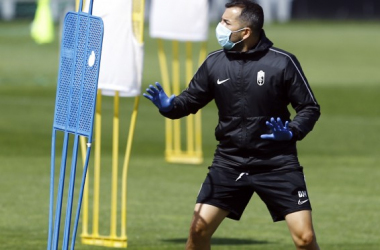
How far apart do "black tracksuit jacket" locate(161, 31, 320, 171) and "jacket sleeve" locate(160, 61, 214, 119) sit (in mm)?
21

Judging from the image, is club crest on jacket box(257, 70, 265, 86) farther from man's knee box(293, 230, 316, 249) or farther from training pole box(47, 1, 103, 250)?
training pole box(47, 1, 103, 250)

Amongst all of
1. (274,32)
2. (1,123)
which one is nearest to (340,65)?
(274,32)

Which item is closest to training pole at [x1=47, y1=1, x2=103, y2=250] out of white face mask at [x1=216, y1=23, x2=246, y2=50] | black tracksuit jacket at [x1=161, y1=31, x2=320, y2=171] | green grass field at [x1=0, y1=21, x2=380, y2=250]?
black tracksuit jacket at [x1=161, y1=31, x2=320, y2=171]

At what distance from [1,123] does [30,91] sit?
795 centimetres

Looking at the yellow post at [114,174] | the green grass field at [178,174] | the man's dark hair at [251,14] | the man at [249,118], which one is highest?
the man's dark hair at [251,14]

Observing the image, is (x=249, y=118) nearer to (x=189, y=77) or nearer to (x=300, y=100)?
(x=300, y=100)

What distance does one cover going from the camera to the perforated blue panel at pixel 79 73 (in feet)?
26.6

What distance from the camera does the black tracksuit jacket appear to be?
8.63m

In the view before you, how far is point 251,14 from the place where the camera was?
880 centimetres

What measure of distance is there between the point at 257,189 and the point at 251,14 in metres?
1.30

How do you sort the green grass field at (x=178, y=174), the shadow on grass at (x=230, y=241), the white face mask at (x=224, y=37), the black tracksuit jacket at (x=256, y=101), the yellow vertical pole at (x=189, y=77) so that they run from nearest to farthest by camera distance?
the black tracksuit jacket at (x=256, y=101) → the white face mask at (x=224, y=37) → the shadow on grass at (x=230, y=241) → the green grass field at (x=178, y=174) → the yellow vertical pole at (x=189, y=77)

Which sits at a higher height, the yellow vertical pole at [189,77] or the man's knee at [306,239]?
the man's knee at [306,239]

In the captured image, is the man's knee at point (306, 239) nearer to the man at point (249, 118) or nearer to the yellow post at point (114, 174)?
the man at point (249, 118)

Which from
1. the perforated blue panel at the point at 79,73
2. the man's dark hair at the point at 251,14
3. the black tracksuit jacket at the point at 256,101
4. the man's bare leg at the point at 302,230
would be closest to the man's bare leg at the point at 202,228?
the black tracksuit jacket at the point at 256,101
